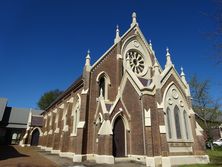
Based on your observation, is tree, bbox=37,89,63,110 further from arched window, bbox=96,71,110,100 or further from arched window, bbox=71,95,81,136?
arched window, bbox=96,71,110,100

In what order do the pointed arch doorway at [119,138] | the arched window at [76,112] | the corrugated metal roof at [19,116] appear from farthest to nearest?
the corrugated metal roof at [19,116] → the arched window at [76,112] → the pointed arch doorway at [119,138]

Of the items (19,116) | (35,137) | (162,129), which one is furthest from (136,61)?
(19,116)

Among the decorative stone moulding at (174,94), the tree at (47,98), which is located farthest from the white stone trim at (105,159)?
the tree at (47,98)

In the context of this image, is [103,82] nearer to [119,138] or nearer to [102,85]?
[102,85]

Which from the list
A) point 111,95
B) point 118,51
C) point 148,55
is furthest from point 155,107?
point 148,55

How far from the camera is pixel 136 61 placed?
85.7 feet

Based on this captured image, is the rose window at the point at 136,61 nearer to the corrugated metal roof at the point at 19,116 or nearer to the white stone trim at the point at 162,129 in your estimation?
the white stone trim at the point at 162,129

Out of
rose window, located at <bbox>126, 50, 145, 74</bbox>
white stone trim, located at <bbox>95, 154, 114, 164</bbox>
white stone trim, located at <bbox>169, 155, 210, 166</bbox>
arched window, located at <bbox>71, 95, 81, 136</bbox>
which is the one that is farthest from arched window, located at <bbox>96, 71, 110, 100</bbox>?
white stone trim, located at <bbox>169, 155, 210, 166</bbox>

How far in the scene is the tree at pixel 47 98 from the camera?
7188cm

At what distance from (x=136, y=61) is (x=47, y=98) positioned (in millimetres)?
56139

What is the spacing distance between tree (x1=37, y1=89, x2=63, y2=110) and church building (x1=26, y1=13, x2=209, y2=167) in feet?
172

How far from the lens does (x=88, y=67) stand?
21109mm

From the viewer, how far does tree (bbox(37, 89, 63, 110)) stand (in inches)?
2830

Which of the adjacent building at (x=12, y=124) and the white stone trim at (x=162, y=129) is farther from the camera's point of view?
the adjacent building at (x=12, y=124)
